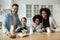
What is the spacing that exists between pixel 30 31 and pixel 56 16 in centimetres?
34

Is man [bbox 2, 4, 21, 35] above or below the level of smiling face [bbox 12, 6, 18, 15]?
below

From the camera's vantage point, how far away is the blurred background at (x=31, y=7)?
6.54 feet

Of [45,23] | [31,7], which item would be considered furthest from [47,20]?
[31,7]

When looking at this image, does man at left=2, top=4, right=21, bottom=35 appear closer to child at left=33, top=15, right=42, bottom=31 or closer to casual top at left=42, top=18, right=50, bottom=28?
child at left=33, top=15, right=42, bottom=31

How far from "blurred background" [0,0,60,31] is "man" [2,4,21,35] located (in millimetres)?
48

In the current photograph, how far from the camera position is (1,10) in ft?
6.49

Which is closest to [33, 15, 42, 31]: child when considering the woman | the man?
the woman

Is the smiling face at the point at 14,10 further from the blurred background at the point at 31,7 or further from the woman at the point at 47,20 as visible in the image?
the woman at the point at 47,20

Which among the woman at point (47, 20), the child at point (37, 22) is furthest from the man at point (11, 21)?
the woman at point (47, 20)

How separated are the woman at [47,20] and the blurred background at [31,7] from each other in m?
0.04

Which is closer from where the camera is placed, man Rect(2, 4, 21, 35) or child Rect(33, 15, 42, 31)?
man Rect(2, 4, 21, 35)

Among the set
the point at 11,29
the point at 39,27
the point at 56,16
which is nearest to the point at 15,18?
the point at 11,29

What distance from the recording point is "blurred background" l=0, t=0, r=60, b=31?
199cm

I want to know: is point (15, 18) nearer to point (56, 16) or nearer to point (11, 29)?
point (11, 29)
